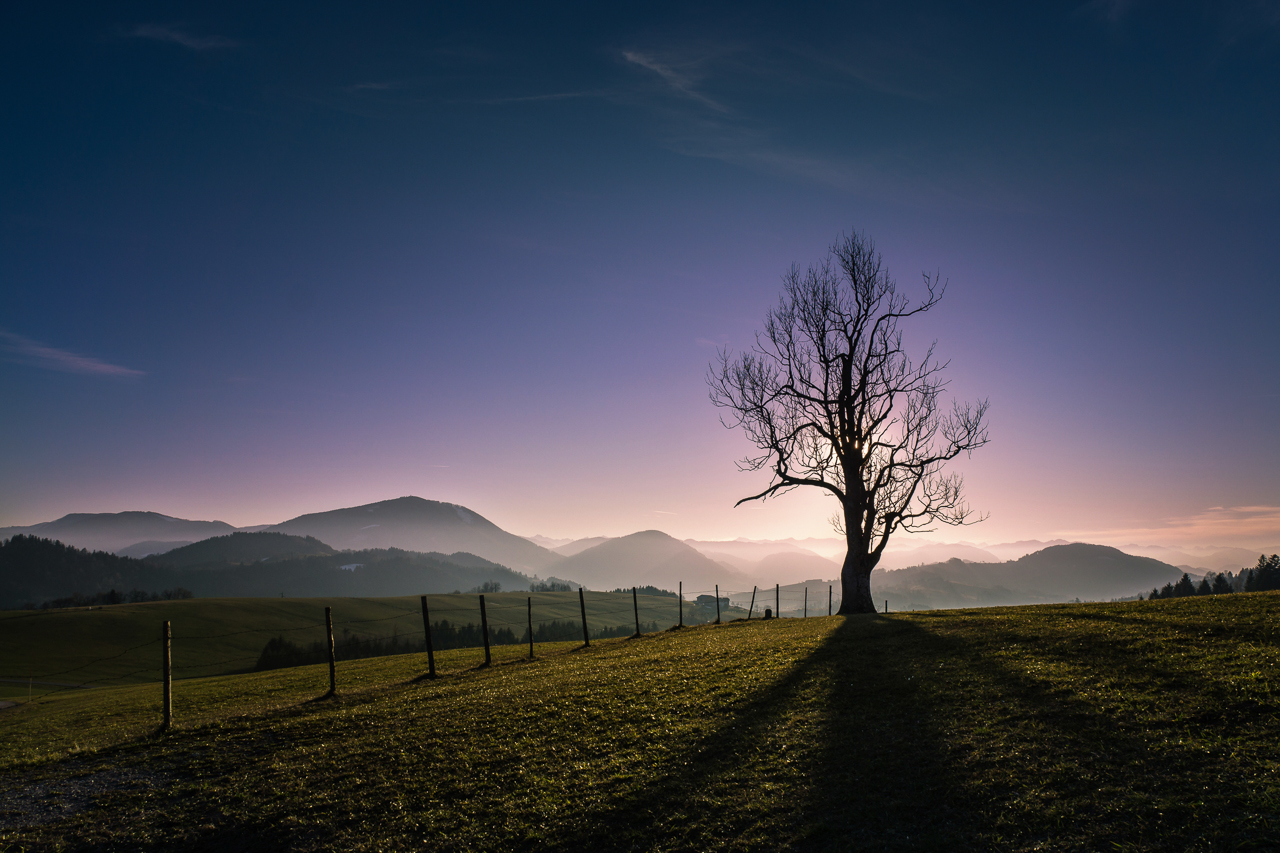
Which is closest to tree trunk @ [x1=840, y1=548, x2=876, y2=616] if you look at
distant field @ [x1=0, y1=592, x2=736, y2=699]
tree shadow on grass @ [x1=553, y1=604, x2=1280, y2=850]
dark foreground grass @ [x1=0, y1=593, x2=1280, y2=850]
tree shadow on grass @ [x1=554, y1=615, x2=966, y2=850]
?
dark foreground grass @ [x1=0, y1=593, x2=1280, y2=850]

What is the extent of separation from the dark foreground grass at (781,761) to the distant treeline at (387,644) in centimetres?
6836

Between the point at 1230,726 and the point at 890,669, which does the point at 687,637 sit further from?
the point at 1230,726

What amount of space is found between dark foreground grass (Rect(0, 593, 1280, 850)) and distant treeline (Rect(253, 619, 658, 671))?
68357 mm

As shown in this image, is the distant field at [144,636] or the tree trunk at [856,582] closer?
the tree trunk at [856,582]

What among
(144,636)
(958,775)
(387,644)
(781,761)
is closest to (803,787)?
(781,761)

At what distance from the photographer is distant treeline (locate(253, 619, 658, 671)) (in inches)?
3888

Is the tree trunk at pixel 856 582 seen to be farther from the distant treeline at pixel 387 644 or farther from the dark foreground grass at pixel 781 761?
the distant treeline at pixel 387 644

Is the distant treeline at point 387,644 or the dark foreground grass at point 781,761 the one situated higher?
the dark foreground grass at point 781,761

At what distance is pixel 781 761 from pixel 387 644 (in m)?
145

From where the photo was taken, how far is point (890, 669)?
15.9 metres

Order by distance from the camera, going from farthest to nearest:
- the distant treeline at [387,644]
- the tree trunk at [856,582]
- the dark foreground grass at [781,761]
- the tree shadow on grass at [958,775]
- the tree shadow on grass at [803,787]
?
the distant treeline at [387,644] → the tree trunk at [856,582] → the tree shadow on grass at [803,787] → the dark foreground grass at [781,761] → the tree shadow on grass at [958,775]

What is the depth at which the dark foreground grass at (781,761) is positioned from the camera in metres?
8.20

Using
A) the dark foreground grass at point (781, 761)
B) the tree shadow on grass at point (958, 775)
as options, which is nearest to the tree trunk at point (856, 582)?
the dark foreground grass at point (781, 761)

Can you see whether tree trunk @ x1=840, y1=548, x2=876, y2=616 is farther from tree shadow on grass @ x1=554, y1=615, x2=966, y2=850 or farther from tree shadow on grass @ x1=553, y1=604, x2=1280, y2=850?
tree shadow on grass @ x1=554, y1=615, x2=966, y2=850
